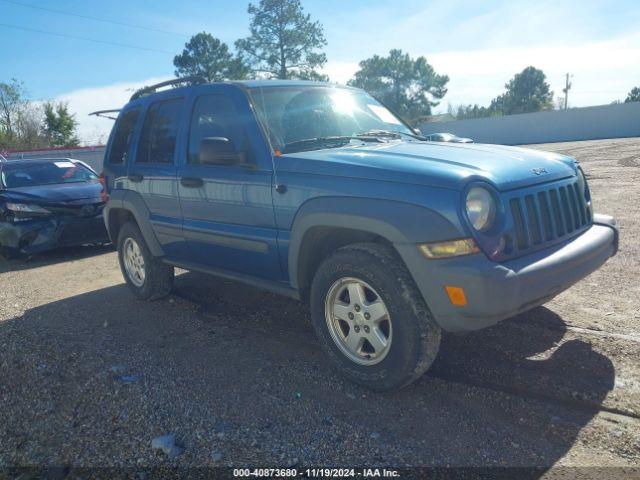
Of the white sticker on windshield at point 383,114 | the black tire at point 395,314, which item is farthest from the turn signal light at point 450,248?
the white sticker on windshield at point 383,114

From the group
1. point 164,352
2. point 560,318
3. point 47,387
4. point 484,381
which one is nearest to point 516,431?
point 484,381

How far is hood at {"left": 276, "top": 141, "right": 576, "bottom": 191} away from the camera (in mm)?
2959

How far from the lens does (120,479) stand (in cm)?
261

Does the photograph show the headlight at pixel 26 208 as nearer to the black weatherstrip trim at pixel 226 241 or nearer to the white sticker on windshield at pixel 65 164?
the white sticker on windshield at pixel 65 164

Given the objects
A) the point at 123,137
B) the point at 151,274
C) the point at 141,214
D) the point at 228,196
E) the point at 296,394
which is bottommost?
the point at 296,394

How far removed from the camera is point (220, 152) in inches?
148

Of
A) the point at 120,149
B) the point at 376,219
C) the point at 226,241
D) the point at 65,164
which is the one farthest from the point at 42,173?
the point at 376,219

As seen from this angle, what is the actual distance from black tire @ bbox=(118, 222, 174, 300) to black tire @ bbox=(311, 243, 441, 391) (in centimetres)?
264

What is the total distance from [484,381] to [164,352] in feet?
7.77

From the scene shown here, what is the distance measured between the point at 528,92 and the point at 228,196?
249ft

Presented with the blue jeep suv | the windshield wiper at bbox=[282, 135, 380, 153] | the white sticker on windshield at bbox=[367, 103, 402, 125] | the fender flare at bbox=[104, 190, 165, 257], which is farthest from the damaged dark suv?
the windshield wiper at bbox=[282, 135, 380, 153]

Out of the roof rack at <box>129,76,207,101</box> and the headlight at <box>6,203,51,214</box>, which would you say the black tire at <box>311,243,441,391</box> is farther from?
the headlight at <box>6,203,51,214</box>

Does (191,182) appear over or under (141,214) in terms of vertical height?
over

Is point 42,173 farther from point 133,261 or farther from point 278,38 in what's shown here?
point 278,38
